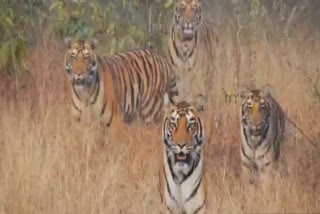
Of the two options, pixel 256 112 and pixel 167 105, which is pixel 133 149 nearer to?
pixel 167 105

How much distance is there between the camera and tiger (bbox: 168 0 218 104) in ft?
8.52

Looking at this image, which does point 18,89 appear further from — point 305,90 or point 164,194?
point 305,90

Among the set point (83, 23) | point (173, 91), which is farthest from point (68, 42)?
point (173, 91)

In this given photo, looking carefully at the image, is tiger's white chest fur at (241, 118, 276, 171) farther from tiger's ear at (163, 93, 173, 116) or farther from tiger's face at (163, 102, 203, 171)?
tiger's ear at (163, 93, 173, 116)

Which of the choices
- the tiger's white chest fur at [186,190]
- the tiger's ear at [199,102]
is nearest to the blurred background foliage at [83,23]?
the tiger's ear at [199,102]

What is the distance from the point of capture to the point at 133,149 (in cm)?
266

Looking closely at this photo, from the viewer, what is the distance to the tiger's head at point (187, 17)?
2.61 meters

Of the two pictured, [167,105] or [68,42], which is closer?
[167,105]

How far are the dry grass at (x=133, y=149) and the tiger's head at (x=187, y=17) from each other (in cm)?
11

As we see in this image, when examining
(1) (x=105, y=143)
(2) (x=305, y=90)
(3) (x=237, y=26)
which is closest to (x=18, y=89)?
(1) (x=105, y=143)

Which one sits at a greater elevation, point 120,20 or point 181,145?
point 120,20

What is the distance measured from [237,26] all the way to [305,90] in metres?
0.32

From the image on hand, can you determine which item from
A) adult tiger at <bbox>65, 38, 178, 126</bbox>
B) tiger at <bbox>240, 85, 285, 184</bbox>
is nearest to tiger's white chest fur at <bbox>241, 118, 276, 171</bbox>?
tiger at <bbox>240, 85, 285, 184</bbox>

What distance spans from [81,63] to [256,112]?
0.66 meters
